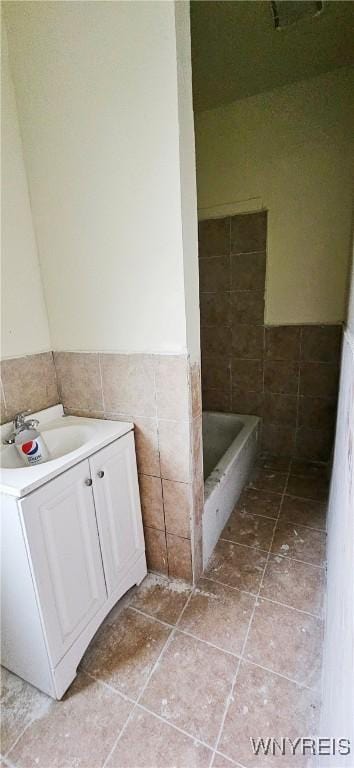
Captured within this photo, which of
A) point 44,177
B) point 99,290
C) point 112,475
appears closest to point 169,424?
point 112,475

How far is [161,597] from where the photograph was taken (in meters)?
1.34

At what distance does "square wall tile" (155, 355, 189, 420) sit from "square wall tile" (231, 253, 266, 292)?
1318 mm

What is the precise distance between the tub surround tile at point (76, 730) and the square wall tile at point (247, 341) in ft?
6.40

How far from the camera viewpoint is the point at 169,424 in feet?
4.03

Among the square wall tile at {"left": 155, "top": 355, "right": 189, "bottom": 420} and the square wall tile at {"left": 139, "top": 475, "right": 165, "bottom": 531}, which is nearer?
the square wall tile at {"left": 155, "top": 355, "right": 189, "bottom": 420}

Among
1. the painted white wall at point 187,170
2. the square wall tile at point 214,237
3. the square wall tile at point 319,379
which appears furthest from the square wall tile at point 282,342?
the painted white wall at point 187,170

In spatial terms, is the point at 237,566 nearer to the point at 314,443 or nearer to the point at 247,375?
the point at 314,443

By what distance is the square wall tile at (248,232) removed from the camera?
208cm

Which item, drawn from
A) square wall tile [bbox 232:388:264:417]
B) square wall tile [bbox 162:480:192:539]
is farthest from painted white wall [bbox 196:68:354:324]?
square wall tile [bbox 162:480:192:539]

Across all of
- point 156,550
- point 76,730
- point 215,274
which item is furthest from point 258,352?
point 76,730

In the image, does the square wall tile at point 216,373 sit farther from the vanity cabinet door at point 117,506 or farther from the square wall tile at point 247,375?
the vanity cabinet door at point 117,506

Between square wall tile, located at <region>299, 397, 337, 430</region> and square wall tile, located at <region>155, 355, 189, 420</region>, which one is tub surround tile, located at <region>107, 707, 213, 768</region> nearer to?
square wall tile, located at <region>155, 355, 189, 420</region>

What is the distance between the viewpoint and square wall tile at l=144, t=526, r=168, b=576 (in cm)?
139

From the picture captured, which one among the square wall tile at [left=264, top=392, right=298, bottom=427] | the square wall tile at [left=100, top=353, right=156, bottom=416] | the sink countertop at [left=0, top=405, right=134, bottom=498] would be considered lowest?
the square wall tile at [left=264, top=392, right=298, bottom=427]
